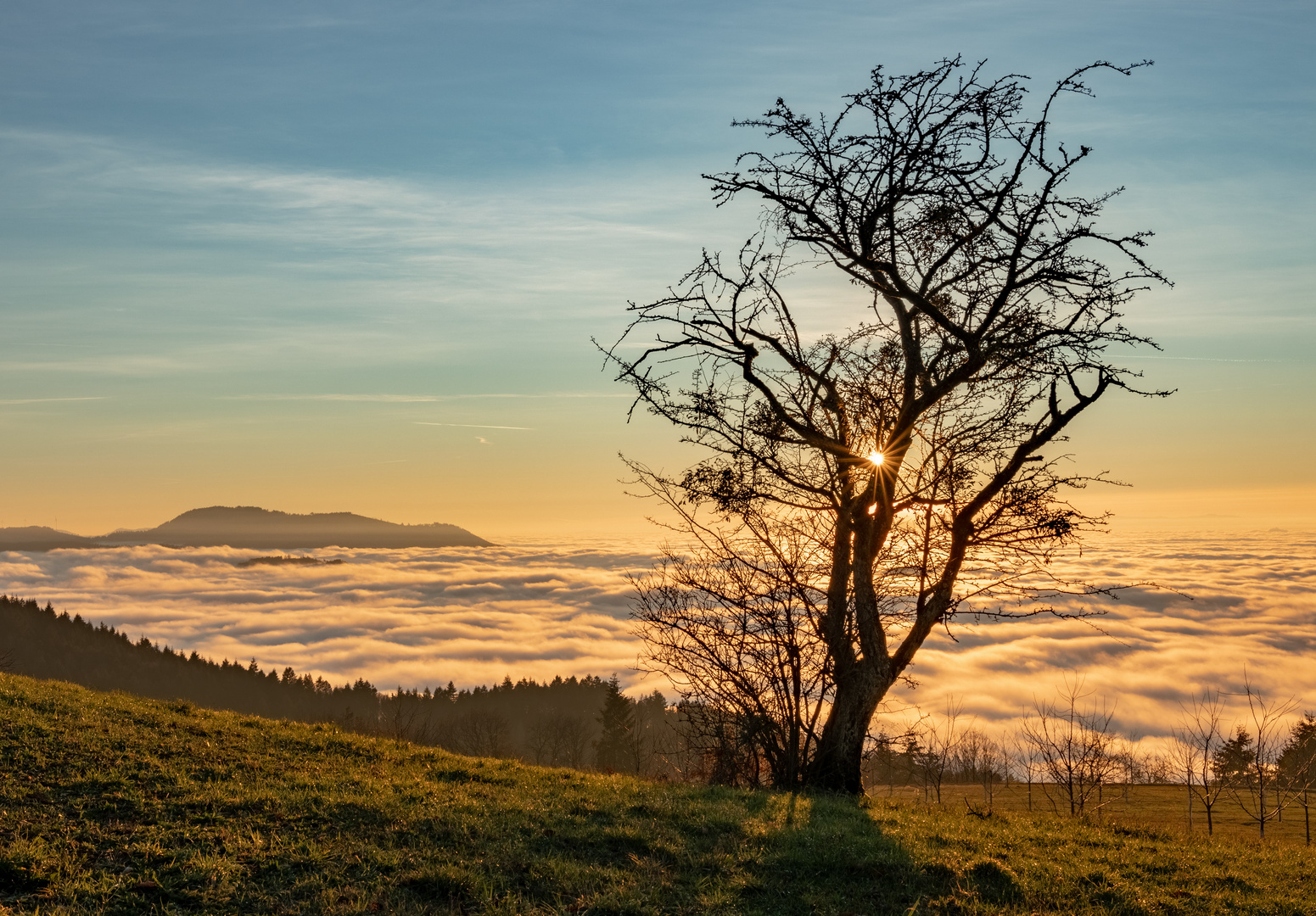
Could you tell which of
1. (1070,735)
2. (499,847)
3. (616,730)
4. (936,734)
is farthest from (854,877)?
(616,730)

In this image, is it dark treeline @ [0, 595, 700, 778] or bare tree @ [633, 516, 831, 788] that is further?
dark treeline @ [0, 595, 700, 778]

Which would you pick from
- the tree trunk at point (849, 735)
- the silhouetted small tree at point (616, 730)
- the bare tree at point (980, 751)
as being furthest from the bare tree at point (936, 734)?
the silhouetted small tree at point (616, 730)

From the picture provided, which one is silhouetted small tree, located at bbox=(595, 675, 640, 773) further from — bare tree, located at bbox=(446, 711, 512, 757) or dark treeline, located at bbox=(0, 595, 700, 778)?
dark treeline, located at bbox=(0, 595, 700, 778)

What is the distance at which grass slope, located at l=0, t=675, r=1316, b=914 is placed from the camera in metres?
7.79

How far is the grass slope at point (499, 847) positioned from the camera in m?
7.79

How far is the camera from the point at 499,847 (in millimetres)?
9125

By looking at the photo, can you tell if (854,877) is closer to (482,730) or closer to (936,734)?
(936,734)

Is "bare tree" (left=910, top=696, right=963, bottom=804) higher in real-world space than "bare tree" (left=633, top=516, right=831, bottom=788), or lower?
lower

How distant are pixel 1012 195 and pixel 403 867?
1342 centimetres

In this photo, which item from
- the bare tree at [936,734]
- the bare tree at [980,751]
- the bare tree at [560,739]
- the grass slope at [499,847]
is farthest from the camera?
the bare tree at [560,739]

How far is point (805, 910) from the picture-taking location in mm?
7961

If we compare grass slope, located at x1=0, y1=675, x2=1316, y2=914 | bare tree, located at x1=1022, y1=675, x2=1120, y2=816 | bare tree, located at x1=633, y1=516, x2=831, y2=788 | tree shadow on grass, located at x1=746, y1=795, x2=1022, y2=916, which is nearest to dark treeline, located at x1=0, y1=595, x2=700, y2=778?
bare tree, located at x1=1022, y1=675, x2=1120, y2=816

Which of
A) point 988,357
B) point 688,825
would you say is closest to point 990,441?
point 988,357

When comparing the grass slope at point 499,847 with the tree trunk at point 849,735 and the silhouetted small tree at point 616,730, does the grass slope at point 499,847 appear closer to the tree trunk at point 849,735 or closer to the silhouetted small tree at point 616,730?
the tree trunk at point 849,735
